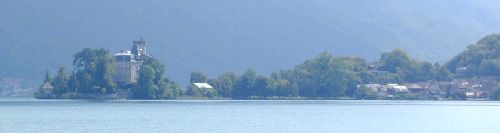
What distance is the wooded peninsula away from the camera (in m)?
129

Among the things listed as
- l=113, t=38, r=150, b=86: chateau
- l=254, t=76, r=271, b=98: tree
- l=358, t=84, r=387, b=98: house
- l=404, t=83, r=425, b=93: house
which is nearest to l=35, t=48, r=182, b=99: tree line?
l=113, t=38, r=150, b=86: chateau

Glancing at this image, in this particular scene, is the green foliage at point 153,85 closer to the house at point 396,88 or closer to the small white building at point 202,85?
the small white building at point 202,85

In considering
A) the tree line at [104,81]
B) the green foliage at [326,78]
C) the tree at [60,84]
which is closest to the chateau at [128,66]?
the tree line at [104,81]

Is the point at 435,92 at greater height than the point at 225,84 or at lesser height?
lesser

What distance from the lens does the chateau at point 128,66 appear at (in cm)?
13350

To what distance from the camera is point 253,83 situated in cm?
13262

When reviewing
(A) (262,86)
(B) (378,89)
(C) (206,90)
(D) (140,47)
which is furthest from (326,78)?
(D) (140,47)

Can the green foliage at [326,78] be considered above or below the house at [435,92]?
above

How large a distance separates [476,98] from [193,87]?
2920 cm

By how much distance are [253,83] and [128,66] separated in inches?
532

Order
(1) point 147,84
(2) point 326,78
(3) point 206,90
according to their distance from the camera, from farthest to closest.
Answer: (2) point 326,78 < (3) point 206,90 < (1) point 147,84

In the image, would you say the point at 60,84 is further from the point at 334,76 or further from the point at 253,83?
the point at 334,76

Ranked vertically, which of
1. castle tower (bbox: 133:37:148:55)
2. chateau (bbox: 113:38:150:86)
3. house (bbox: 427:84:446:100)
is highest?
castle tower (bbox: 133:37:148:55)

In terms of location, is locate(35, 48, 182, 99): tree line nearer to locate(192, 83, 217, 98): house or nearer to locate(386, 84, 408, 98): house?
locate(192, 83, 217, 98): house
